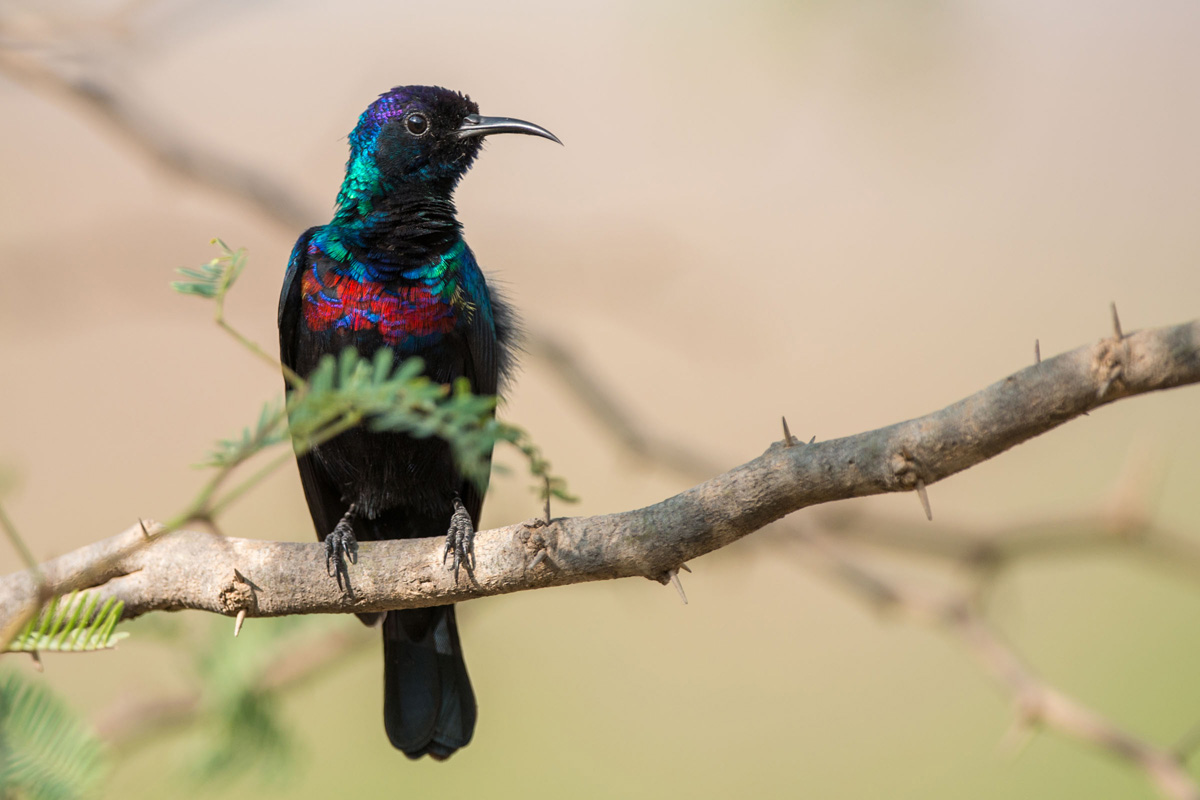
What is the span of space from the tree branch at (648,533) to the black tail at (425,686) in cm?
119

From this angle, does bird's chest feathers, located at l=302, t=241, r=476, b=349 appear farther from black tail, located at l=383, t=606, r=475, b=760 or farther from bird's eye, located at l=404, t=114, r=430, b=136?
black tail, located at l=383, t=606, r=475, b=760

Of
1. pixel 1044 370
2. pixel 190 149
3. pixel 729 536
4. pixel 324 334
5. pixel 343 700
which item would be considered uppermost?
pixel 190 149

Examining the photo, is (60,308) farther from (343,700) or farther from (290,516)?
(343,700)

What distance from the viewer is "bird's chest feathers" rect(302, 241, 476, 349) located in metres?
3.23

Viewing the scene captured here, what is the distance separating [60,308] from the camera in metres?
4.12

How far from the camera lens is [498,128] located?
3.71 m

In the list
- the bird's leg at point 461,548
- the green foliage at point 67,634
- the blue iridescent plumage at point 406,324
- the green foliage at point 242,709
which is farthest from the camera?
the blue iridescent plumage at point 406,324

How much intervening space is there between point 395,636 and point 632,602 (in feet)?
5.74

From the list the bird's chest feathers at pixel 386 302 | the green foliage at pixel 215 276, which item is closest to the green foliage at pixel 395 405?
the green foliage at pixel 215 276

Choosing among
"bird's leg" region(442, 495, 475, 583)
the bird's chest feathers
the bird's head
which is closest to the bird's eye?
the bird's head

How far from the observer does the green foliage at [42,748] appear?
2010 mm

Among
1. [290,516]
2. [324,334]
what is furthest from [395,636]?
[324,334]

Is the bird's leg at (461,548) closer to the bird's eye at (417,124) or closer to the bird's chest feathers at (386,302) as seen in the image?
the bird's chest feathers at (386,302)

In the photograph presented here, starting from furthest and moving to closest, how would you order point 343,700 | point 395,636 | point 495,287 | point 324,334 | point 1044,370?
point 343,700 < point 495,287 < point 395,636 < point 324,334 < point 1044,370
